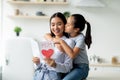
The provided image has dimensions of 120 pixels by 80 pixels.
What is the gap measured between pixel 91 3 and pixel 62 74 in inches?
90.1

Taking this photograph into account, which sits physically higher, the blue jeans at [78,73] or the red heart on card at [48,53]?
the red heart on card at [48,53]

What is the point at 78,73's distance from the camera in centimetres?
189

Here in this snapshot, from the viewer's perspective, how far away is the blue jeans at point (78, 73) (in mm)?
1846

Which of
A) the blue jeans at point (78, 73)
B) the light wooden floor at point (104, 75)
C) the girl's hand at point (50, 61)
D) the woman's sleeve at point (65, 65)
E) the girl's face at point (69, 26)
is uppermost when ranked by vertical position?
the girl's face at point (69, 26)

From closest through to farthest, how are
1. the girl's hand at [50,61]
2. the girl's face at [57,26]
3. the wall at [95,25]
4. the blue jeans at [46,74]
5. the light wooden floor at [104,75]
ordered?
the girl's hand at [50,61], the blue jeans at [46,74], the girl's face at [57,26], the light wooden floor at [104,75], the wall at [95,25]

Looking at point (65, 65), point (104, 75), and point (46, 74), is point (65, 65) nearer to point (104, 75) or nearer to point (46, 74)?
point (46, 74)

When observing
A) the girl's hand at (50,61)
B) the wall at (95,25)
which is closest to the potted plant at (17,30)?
the wall at (95,25)

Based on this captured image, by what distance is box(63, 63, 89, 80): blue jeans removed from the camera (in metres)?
1.85

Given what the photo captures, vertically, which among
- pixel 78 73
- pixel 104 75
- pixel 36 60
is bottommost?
pixel 104 75

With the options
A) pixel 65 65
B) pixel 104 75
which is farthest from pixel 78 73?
pixel 104 75

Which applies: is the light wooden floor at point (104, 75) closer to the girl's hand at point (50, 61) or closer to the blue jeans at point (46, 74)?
the blue jeans at point (46, 74)

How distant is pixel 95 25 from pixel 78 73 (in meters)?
2.45

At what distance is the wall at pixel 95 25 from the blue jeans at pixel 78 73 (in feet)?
7.65

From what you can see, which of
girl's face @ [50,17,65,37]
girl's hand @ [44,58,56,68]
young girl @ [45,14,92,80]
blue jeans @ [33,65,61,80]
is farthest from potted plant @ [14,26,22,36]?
girl's hand @ [44,58,56,68]
